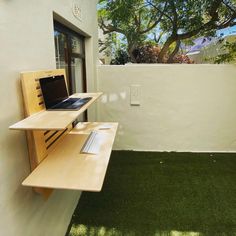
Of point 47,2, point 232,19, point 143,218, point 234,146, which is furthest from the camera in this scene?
point 232,19

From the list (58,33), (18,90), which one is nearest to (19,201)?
(18,90)

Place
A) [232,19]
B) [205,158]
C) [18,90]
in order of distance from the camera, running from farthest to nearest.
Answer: [232,19]
[205,158]
[18,90]

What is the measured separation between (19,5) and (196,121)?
3284mm

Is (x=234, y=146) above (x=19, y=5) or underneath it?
underneath

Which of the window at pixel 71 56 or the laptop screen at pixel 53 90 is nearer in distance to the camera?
the laptop screen at pixel 53 90

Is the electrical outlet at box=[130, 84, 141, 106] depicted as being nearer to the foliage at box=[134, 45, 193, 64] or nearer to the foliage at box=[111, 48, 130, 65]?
the foliage at box=[111, 48, 130, 65]

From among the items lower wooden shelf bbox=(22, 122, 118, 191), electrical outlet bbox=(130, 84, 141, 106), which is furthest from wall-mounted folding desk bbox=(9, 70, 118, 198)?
electrical outlet bbox=(130, 84, 141, 106)

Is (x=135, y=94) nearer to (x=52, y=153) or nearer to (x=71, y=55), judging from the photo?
(x=71, y=55)

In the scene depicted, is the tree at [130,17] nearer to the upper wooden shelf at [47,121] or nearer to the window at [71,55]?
the window at [71,55]

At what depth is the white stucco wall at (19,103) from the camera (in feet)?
3.84

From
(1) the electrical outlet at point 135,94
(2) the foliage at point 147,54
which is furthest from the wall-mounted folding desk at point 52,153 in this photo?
(2) the foliage at point 147,54

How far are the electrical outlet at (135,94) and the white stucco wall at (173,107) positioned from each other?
5 centimetres

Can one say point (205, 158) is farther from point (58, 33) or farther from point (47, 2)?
point (47, 2)

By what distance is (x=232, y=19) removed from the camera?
524 cm
